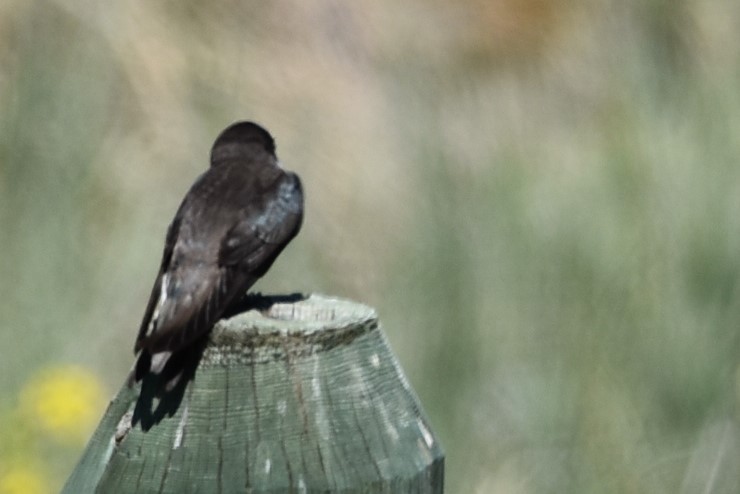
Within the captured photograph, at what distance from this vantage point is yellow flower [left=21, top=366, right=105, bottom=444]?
14.6 ft

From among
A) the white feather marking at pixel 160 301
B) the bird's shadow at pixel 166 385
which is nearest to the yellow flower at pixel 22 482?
the white feather marking at pixel 160 301

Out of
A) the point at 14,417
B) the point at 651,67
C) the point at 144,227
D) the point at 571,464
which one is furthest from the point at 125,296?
the point at 651,67

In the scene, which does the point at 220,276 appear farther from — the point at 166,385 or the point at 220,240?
the point at 166,385

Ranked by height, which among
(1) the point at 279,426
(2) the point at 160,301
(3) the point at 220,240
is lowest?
(1) the point at 279,426

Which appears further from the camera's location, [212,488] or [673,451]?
[673,451]

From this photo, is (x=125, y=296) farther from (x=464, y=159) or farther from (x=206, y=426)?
(x=206, y=426)

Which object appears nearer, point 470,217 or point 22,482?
point 22,482

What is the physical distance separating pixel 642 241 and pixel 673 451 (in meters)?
0.73

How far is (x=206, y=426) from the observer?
2.41 metres

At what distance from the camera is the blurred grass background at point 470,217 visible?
4.63 metres

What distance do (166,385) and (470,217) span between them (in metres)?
2.62

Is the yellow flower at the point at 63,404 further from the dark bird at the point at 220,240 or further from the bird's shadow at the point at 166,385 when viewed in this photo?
the bird's shadow at the point at 166,385

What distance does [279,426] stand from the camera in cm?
240

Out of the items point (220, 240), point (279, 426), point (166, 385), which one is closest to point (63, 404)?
point (220, 240)
